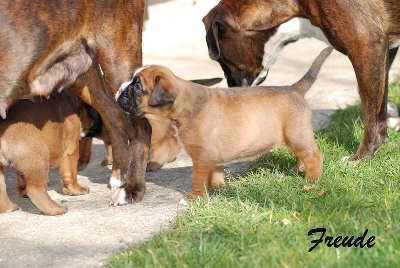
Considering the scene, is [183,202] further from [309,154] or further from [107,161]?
[107,161]

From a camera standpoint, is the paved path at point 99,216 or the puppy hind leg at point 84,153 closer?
the paved path at point 99,216

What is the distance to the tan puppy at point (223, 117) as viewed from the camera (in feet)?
15.7

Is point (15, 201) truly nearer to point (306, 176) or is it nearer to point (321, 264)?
point (306, 176)

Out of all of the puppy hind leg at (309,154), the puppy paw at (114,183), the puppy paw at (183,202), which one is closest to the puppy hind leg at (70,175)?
the puppy paw at (114,183)

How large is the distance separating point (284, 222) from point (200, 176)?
0.78 meters

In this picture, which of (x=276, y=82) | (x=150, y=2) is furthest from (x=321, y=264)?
(x=150, y=2)

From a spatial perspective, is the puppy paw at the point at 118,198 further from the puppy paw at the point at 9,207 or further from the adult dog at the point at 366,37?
the adult dog at the point at 366,37

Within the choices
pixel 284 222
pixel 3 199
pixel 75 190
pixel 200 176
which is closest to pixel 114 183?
pixel 75 190

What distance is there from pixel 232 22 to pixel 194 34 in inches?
176

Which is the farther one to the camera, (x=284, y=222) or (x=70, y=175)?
(x=70, y=175)

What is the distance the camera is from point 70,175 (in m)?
5.48

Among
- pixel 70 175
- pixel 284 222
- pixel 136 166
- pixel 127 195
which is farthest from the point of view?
pixel 70 175

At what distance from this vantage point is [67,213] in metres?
4.97

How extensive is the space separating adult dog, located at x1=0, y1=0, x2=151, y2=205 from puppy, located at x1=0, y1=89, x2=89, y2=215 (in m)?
0.16
